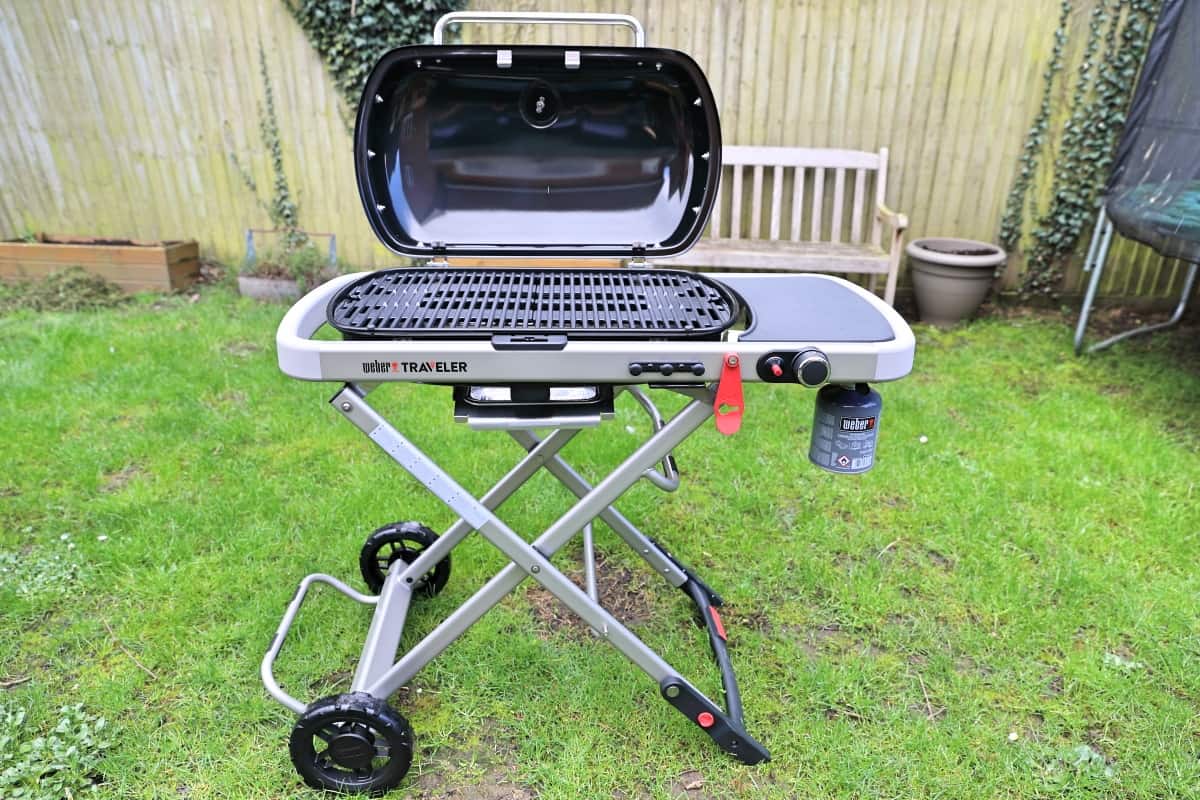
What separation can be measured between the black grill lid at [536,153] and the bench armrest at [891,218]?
3.01 m

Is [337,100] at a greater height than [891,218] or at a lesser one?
greater

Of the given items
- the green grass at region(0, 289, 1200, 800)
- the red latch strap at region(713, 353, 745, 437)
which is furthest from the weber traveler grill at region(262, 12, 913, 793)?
the green grass at region(0, 289, 1200, 800)

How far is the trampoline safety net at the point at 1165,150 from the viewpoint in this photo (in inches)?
140

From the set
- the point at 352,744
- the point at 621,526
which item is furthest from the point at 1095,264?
the point at 352,744

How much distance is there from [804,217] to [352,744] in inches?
189

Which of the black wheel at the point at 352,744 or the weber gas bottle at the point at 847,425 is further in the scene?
the black wheel at the point at 352,744

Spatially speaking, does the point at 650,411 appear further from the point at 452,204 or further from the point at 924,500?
the point at 924,500

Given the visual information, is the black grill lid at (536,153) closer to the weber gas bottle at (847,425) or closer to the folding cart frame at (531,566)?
the folding cart frame at (531,566)

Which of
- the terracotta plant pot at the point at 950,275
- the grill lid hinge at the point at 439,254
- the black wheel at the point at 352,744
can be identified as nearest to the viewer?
the black wheel at the point at 352,744

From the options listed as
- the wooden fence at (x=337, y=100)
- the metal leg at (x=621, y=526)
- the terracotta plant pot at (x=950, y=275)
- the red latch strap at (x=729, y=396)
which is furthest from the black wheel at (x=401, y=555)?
the terracotta plant pot at (x=950, y=275)

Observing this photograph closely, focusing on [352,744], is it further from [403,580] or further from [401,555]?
[401,555]

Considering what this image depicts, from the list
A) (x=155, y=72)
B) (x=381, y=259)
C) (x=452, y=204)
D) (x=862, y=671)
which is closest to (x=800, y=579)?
(x=862, y=671)

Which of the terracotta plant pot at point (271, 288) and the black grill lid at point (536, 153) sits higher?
the black grill lid at point (536, 153)

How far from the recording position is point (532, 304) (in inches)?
61.8
